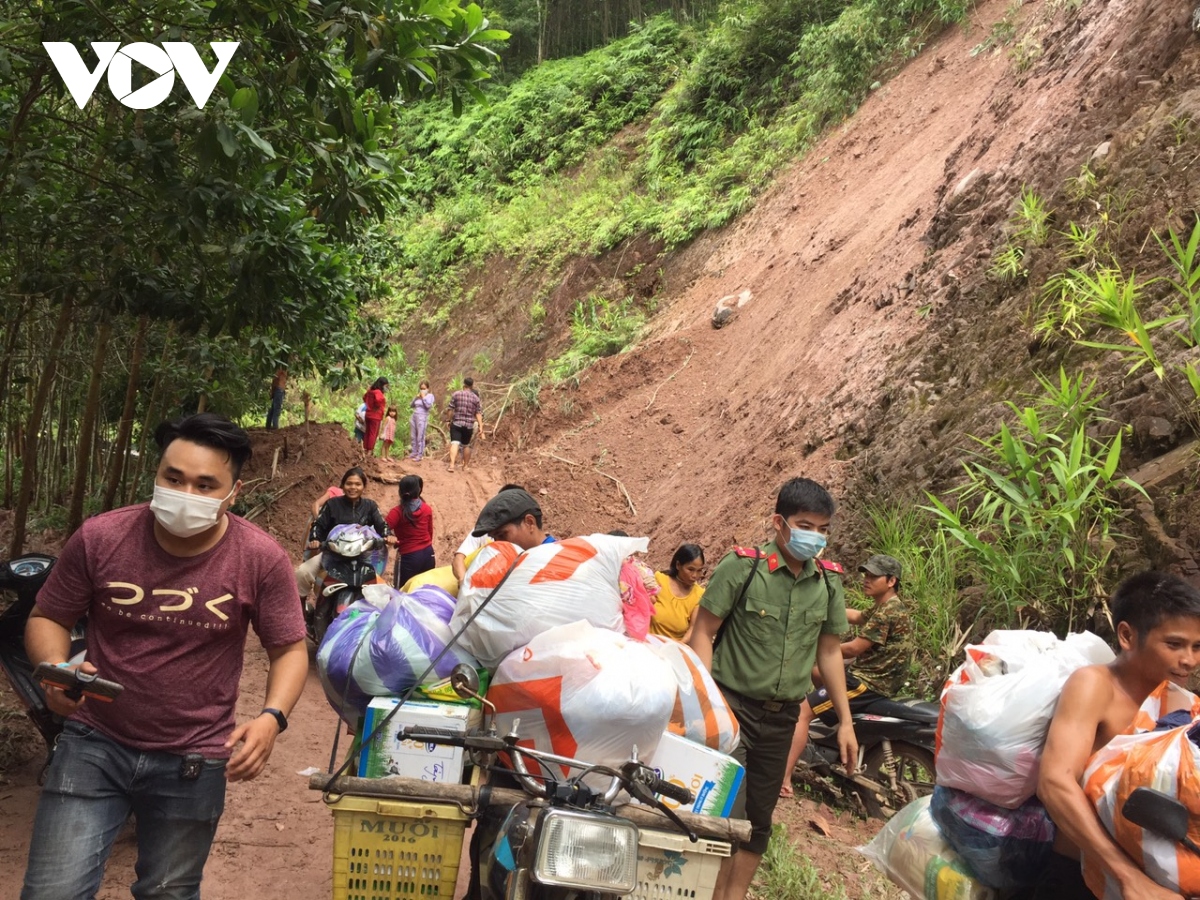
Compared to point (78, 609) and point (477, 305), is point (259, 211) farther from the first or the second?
point (477, 305)

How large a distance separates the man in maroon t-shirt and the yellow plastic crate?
353 mm

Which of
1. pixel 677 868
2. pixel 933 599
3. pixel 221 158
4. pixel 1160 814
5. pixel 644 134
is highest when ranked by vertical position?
pixel 644 134

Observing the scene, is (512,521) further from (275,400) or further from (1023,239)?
(275,400)

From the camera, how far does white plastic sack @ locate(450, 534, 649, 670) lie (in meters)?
3.40

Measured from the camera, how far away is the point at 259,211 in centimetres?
520

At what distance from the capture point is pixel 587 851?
2568 mm

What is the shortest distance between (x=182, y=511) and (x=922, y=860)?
7.58 ft

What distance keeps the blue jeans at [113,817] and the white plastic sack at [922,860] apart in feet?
6.54

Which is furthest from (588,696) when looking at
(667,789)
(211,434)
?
(211,434)

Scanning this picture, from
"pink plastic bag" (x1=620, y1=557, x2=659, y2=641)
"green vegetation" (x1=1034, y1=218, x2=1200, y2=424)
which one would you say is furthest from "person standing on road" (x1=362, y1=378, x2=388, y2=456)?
"pink plastic bag" (x1=620, y1=557, x2=659, y2=641)

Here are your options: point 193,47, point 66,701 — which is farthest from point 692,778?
point 193,47

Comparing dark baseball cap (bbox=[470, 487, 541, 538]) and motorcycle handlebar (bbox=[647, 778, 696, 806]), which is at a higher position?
dark baseball cap (bbox=[470, 487, 541, 538])

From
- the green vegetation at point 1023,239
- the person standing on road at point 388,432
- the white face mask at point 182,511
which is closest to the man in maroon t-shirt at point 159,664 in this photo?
the white face mask at point 182,511

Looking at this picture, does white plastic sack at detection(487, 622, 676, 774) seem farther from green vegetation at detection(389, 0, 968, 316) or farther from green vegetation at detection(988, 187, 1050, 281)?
green vegetation at detection(389, 0, 968, 316)
